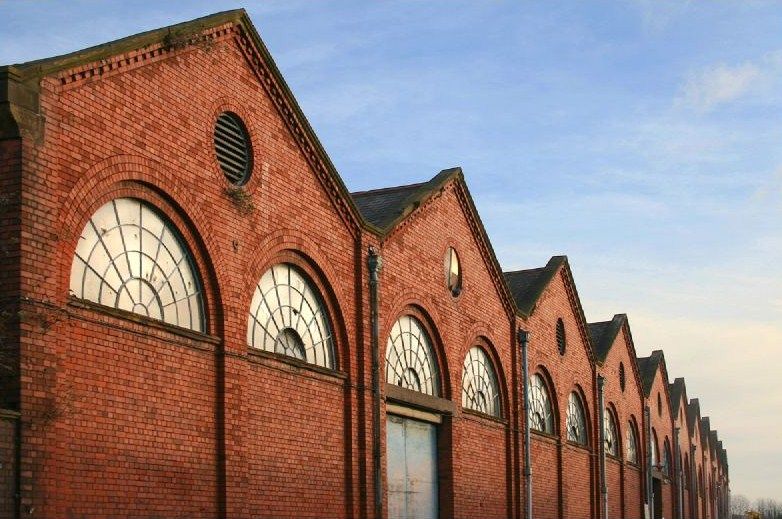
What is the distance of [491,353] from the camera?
27.7 meters

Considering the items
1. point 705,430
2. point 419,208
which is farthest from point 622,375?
point 705,430

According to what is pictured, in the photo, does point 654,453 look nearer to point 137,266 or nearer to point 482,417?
point 482,417

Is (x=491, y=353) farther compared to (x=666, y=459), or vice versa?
(x=666, y=459)

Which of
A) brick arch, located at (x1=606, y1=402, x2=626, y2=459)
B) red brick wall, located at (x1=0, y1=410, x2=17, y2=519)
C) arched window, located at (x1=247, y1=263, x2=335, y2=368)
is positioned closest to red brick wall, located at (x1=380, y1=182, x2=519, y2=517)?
arched window, located at (x1=247, y1=263, x2=335, y2=368)

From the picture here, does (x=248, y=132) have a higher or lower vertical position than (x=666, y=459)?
higher

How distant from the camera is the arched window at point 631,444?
43094 mm

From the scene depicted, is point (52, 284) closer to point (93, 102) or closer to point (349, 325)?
point (93, 102)

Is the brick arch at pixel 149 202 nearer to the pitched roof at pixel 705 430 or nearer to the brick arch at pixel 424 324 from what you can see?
the brick arch at pixel 424 324

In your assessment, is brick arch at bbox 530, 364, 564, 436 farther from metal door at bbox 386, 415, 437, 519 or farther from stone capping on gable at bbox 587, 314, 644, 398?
metal door at bbox 386, 415, 437, 519

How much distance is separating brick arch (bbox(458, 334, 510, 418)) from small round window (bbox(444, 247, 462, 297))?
1167 mm

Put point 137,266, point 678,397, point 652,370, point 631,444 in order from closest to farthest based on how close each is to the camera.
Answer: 1. point 137,266
2. point 631,444
3. point 652,370
4. point 678,397

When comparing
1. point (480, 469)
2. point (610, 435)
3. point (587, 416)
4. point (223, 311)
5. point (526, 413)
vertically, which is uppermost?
point (223, 311)

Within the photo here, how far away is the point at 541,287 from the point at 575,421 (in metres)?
5.31

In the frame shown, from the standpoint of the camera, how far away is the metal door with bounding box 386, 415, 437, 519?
21953mm
